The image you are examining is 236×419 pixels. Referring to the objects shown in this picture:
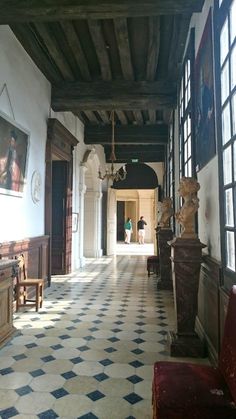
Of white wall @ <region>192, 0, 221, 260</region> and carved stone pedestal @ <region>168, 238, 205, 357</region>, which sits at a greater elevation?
white wall @ <region>192, 0, 221, 260</region>

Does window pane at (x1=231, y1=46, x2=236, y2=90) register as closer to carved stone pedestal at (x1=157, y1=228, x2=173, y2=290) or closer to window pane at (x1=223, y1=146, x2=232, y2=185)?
window pane at (x1=223, y1=146, x2=232, y2=185)

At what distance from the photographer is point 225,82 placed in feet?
9.01

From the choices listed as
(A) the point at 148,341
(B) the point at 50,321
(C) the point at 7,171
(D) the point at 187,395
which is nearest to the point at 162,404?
(D) the point at 187,395

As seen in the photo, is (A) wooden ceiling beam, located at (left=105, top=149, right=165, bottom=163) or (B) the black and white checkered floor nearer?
(B) the black and white checkered floor

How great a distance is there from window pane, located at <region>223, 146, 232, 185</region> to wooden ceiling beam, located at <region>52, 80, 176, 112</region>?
15.6ft

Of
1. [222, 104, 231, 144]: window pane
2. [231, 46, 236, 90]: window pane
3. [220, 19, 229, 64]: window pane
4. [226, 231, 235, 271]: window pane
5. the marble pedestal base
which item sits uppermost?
[220, 19, 229, 64]: window pane

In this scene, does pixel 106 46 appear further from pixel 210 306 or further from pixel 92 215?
pixel 92 215

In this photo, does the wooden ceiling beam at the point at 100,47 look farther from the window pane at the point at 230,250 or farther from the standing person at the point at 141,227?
the standing person at the point at 141,227

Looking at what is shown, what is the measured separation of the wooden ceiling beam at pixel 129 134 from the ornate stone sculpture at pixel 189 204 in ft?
24.3

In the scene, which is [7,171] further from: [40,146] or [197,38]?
[197,38]

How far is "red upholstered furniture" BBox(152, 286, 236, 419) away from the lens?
165cm

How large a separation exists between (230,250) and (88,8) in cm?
345

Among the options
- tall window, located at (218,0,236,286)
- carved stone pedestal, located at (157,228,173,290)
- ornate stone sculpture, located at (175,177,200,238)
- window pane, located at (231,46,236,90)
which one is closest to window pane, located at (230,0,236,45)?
tall window, located at (218,0,236,286)

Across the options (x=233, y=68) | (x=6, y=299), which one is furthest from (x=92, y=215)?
(x=233, y=68)
